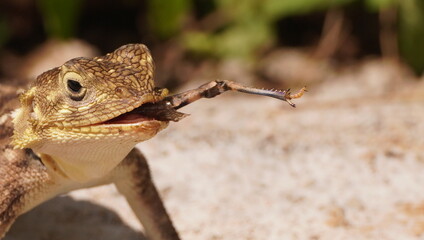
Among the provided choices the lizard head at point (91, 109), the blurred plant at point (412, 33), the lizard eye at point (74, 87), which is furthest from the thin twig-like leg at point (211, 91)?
the blurred plant at point (412, 33)

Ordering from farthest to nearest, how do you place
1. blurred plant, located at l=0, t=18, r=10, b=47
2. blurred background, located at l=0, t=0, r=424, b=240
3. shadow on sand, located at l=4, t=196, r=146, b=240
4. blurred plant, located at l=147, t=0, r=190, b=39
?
blurred plant, located at l=0, t=18, r=10, b=47
blurred plant, located at l=147, t=0, r=190, b=39
blurred background, located at l=0, t=0, r=424, b=240
shadow on sand, located at l=4, t=196, r=146, b=240

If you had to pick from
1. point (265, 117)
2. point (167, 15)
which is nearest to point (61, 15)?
point (167, 15)

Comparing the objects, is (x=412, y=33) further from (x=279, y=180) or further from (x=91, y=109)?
(x=91, y=109)

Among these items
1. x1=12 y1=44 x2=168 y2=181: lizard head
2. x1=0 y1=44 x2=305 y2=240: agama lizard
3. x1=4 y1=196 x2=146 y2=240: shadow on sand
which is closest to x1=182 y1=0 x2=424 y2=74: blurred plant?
x1=4 y1=196 x2=146 y2=240: shadow on sand

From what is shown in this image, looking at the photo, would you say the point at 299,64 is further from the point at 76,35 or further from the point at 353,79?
the point at 76,35

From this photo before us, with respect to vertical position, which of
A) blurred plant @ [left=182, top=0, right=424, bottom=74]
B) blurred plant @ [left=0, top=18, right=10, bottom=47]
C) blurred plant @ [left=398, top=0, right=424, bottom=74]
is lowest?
blurred plant @ [left=398, top=0, right=424, bottom=74]

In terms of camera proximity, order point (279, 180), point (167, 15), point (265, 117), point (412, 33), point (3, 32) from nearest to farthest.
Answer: point (279, 180) → point (265, 117) → point (412, 33) → point (167, 15) → point (3, 32)

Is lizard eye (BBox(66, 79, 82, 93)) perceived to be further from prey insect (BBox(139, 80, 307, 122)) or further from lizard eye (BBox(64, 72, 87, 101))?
prey insect (BBox(139, 80, 307, 122))

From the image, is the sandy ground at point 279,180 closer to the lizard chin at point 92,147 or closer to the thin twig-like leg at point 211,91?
the lizard chin at point 92,147
